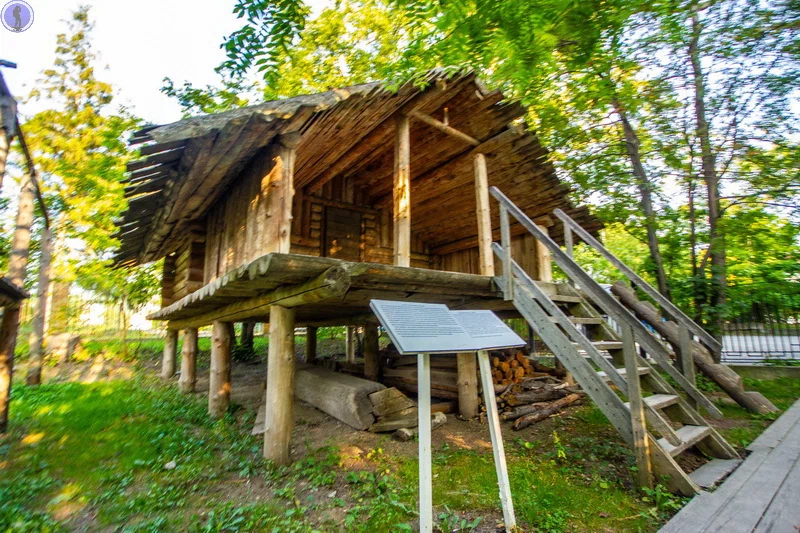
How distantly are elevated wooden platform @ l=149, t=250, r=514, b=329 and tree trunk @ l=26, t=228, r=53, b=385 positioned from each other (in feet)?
20.8

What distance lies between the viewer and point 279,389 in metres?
4.50

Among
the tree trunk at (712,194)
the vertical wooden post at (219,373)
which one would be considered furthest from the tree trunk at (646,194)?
the vertical wooden post at (219,373)

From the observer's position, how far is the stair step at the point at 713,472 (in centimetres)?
326

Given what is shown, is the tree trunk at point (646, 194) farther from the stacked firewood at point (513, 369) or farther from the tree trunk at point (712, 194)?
the stacked firewood at point (513, 369)

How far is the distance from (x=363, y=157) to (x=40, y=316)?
10.5 metres

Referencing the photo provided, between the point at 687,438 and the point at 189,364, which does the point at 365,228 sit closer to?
the point at 189,364

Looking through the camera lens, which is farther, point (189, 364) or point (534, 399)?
point (189, 364)

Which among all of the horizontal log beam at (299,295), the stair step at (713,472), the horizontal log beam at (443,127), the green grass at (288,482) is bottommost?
→ the green grass at (288,482)

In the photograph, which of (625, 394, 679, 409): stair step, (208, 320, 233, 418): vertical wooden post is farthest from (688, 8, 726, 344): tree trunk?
(208, 320, 233, 418): vertical wooden post

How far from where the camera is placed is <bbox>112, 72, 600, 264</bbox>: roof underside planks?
401cm

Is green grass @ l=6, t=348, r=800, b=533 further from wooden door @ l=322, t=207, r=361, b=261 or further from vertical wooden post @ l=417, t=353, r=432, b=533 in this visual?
wooden door @ l=322, t=207, r=361, b=261

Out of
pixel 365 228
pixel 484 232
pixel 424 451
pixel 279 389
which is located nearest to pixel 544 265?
pixel 484 232

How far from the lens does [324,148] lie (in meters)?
6.26

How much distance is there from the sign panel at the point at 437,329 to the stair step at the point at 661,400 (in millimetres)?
1785
